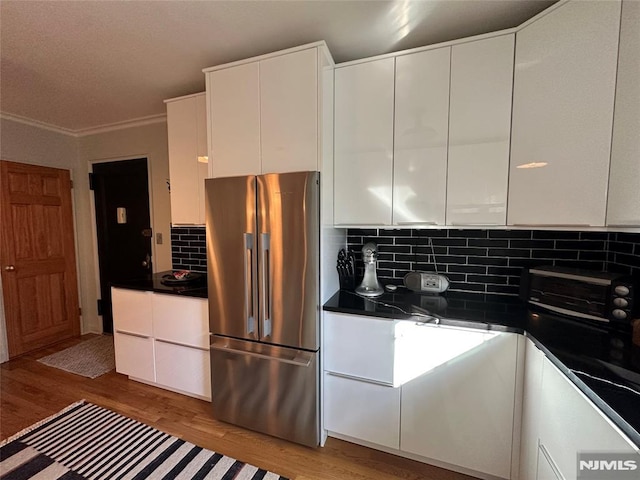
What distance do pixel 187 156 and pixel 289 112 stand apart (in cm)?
112

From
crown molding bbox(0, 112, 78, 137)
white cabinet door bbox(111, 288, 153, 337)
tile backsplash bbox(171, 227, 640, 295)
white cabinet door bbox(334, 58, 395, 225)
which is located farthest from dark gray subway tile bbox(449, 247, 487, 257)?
crown molding bbox(0, 112, 78, 137)

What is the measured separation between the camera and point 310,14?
1.45m

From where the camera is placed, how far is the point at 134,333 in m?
2.32

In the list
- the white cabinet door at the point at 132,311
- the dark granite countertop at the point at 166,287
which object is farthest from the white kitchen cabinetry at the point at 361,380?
the white cabinet door at the point at 132,311

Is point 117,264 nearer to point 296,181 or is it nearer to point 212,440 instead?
point 212,440

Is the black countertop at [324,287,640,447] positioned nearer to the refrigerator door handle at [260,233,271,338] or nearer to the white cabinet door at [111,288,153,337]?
the refrigerator door handle at [260,233,271,338]

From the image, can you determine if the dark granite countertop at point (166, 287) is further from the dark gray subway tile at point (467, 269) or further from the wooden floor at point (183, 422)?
the dark gray subway tile at point (467, 269)

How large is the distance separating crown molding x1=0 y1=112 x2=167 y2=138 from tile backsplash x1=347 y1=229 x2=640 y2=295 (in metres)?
2.51

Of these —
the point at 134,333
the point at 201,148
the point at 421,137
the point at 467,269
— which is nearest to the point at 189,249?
the point at 134,333

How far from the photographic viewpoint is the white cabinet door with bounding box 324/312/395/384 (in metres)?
1.58

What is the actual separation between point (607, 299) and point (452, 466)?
48.6 inches

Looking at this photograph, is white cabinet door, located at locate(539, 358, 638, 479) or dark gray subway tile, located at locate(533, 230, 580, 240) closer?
white cabinet door, located at locate(539, 358, 638, 479)

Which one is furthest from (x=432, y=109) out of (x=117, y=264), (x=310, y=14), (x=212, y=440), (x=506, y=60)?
(x=117, y=264)

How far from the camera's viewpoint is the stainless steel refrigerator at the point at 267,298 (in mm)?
1628
